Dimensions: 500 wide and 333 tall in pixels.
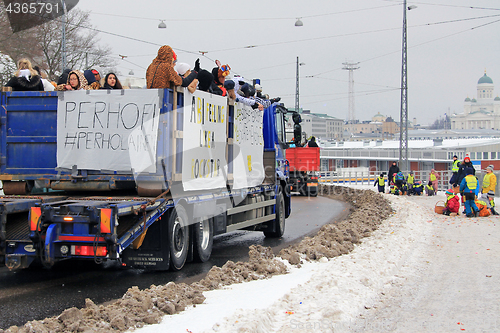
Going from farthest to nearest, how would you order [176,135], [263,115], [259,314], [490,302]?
[263,115], [176,135], [490,302], [259,314]

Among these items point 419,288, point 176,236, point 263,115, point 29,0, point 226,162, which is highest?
point 29,0

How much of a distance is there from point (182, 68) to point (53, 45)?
78.0ft

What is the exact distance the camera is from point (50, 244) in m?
6.57

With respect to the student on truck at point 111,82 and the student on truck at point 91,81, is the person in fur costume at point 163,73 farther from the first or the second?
the student on truck at point 91,81

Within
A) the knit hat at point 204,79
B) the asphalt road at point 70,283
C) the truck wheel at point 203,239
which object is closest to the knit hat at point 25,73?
the knit hat at point 204,79

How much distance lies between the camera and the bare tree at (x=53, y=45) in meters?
23.4

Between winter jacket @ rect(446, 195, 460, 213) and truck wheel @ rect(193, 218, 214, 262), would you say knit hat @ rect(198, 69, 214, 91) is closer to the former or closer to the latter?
truck wheel @ rect(193, 218, 214, 262)

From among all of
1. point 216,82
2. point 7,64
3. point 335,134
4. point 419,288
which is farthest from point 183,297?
point 335,134

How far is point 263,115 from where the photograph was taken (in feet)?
42.5

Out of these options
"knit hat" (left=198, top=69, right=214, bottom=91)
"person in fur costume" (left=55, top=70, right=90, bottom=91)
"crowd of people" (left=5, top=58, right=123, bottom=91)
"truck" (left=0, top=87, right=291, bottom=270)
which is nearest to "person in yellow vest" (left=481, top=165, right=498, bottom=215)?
"truck" (left=0, top=87, right=291, bottom=270)

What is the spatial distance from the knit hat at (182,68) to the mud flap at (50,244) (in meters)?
3.39

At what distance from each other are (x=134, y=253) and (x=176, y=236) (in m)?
0.69

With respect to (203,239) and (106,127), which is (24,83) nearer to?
(106,127)

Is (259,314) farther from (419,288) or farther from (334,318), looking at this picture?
(419,288)
